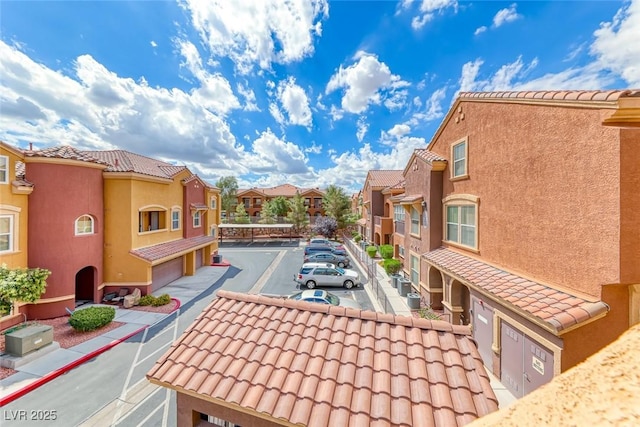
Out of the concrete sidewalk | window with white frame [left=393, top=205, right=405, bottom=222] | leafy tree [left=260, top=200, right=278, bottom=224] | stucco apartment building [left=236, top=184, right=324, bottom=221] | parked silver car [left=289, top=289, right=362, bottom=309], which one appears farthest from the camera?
stucco apartment building [left=236, top=184, right=324, bottom=221]

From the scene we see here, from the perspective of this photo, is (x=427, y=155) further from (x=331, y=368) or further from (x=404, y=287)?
(x=331, y=368)

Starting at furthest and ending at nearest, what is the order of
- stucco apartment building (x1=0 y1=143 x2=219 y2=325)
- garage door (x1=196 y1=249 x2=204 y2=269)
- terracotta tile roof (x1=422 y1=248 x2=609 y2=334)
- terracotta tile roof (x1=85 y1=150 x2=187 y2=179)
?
garage door (x1=196 y1=249 x2=204 y2=269) < terracotta tile roof (x1=85 y1=150 x2=187 y2=179) < stucco apartment building (x1=0 y1=143 x2=219 y2=325) < terracotta tile roof (x1=422 y1=248 x2=609 y2=334)

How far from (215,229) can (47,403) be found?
20.9 metres

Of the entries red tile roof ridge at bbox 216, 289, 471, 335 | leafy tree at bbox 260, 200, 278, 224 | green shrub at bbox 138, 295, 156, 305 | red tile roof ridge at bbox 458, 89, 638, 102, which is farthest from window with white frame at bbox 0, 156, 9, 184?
leafy tree at bbox 260, 200, 278, 224

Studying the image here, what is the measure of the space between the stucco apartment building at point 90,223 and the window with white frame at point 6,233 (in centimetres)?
3

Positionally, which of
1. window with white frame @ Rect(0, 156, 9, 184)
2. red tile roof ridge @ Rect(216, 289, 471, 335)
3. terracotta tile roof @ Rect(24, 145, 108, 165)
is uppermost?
terracotta tile roof @ Rect(24, 145, 108, 165)

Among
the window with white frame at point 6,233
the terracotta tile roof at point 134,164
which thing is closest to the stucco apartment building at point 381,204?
the terracotta tile roof at point 134,164

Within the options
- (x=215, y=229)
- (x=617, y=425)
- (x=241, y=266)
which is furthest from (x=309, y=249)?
(x=617, y=425)

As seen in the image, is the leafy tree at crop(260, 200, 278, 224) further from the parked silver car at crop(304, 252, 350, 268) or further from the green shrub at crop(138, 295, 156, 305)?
the green shrub at crop(138, 295, 156, 305)

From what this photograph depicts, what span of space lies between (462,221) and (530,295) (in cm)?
513

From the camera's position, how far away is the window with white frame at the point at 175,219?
19812 millimetres

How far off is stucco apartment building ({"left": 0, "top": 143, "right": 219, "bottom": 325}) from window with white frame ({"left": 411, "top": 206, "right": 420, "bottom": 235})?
15.2 metres

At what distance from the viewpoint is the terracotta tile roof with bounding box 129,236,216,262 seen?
15438mm

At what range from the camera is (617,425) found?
29.1 inches
